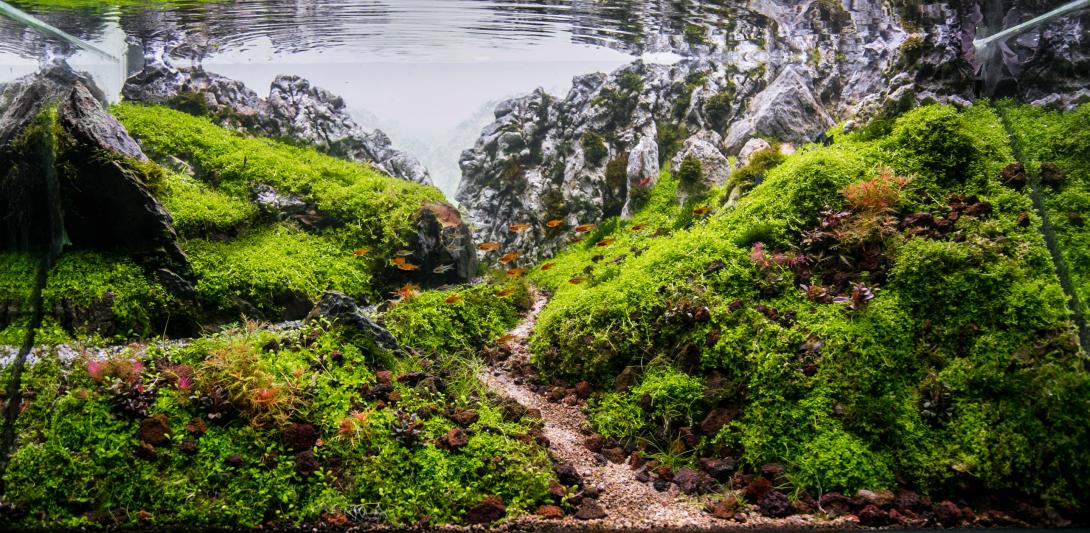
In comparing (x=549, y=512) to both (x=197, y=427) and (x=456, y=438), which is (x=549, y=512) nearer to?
(x=456, y=438)

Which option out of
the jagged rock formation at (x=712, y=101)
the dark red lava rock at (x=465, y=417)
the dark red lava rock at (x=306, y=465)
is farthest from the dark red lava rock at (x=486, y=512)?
the jagged rock formation at (x=712, y=101)

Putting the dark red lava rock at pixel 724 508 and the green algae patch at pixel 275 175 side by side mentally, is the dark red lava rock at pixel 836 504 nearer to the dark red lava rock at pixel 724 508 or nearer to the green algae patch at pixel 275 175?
the dark red lava rock at pixel 724 508

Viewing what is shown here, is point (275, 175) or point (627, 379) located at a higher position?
point (275, 175)

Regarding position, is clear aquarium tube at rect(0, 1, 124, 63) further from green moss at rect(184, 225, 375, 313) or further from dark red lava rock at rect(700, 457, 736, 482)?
dark red lava rock at rect(700, 457, 736, 482)

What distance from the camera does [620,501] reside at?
3619 millimetres

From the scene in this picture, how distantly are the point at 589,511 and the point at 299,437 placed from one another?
2037 millimetres

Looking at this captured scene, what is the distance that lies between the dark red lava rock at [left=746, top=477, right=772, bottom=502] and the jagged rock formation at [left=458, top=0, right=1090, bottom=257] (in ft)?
16.6

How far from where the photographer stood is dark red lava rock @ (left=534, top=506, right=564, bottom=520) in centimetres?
337

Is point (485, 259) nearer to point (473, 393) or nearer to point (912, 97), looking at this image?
point (473, 393)

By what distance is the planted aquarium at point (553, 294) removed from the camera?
135 inches

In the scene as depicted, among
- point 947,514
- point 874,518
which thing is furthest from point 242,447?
point 947,514

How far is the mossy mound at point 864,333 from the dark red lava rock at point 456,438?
1296 mm

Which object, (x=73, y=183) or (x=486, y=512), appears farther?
(x=73, y=183)

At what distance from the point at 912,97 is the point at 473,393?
6255mm
